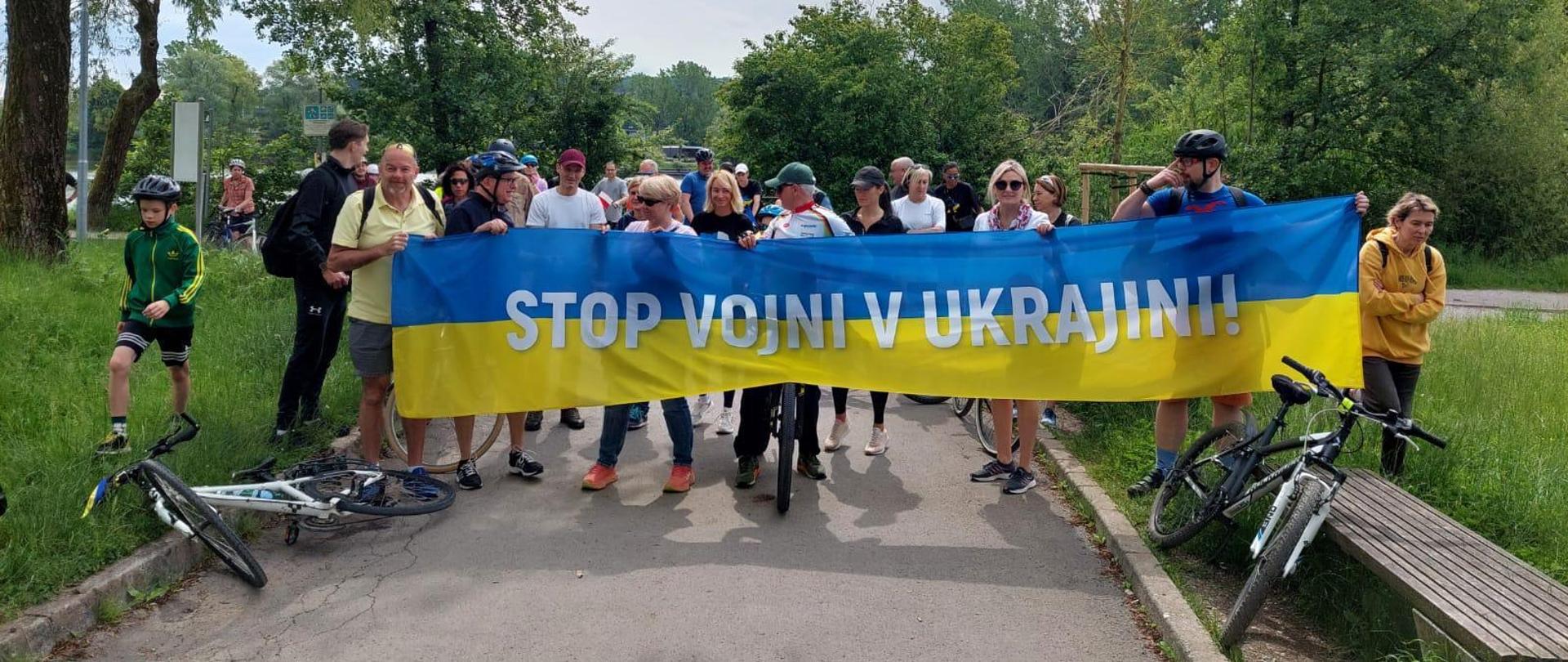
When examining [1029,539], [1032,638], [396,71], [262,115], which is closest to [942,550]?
[1029,539]

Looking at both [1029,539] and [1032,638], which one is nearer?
[1032,638]

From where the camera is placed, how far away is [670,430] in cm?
695

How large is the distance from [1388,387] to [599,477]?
4581 mm

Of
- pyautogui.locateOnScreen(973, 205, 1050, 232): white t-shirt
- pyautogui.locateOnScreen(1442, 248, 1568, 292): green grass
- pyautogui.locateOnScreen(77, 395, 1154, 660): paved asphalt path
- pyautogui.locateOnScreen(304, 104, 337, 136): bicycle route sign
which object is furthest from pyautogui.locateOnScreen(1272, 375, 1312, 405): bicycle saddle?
pyautogui.locateOnScreen(1442, 248, 1568, 292): green grass

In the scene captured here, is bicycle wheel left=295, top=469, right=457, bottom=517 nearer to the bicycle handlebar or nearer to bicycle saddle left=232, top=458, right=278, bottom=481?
bicycle saddle left=232, top=458, right=278, bottom=481

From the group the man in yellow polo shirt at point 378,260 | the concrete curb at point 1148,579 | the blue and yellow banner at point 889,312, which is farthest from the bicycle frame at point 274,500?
the concrete curb at point 1148,579

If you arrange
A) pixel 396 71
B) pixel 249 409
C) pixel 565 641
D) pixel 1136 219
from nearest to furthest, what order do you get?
pixel 565 641
pixel 1136 219
pixel 249 409
pixel 396 71

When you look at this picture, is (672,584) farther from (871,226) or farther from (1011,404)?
(871,226)

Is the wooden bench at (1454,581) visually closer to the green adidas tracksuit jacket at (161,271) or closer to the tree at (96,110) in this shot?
the green adidas tracksuit jacket at (161,271)

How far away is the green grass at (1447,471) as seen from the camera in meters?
4.94

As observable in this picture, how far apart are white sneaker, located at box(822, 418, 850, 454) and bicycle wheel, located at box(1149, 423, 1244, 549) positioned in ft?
8.13

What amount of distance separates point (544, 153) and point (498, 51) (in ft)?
9.81

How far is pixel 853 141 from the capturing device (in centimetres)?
2230

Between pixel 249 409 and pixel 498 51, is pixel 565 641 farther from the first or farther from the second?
pixel 498 51
